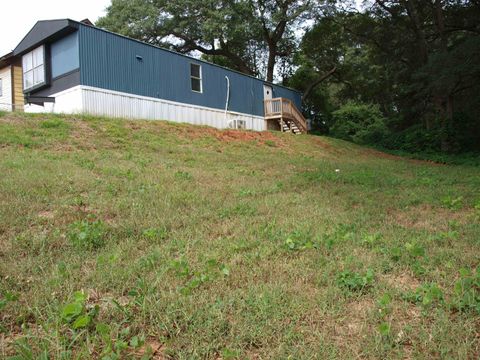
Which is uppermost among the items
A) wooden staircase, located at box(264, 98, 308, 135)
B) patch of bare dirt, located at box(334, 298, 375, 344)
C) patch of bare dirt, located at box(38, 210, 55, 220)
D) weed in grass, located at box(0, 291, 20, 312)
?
wooden staircase, located at box(264, 98, 308, 135)

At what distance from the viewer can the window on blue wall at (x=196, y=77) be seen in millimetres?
16656

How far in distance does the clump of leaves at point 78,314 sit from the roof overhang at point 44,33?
495 inches

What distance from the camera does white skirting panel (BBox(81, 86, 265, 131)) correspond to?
12.9 meters

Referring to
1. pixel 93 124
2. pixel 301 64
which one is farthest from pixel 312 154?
pixel 301 64

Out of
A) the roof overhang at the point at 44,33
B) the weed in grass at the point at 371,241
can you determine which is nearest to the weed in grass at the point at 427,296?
the weed in grass at the point at 371,241

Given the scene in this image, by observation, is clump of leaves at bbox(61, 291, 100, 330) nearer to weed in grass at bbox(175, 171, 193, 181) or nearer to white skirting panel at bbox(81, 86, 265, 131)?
weed in grass at bbox(175, 171, 193, 181)

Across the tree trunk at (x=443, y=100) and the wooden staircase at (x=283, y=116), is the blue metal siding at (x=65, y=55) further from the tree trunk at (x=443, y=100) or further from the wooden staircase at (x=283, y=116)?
the tree trunk at (x=443, y=100)

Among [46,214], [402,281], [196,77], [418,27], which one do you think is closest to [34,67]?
[196,77]

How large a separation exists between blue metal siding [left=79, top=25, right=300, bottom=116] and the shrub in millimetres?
9348

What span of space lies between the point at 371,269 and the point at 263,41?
93.8 ft

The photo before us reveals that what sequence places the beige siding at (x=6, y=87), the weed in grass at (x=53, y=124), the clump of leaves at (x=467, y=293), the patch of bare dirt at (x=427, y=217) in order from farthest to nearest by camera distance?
the beige siding at (x=6, y=87), the weed in grass at (x=53, y=124), the patch of bare dirt at (x=427, y=217), the clump of leaves at (x=467, y=293)

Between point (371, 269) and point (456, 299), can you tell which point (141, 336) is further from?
point (456, 299)

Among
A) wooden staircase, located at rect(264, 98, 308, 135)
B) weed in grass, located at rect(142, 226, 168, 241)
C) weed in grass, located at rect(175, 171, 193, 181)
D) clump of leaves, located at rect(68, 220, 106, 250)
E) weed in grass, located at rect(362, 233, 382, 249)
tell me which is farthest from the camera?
wooden staircase, located at rect(264, 98, 308, 135)

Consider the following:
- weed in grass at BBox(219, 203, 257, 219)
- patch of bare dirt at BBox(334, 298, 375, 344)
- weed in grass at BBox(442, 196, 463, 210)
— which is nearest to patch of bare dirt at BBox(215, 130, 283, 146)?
weed in grass at BBox(219, 203, 257, 219)
